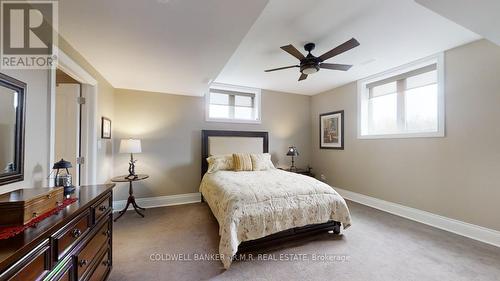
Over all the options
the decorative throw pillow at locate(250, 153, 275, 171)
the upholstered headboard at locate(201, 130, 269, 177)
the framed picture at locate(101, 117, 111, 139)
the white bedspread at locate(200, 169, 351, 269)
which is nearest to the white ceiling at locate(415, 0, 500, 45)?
the white bedspread at locate(200, 169, 351, 269)

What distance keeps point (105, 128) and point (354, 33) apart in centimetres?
390

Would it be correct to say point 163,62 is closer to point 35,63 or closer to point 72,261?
point 35,63

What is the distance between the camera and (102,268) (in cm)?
165

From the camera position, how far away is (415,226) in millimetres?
2963

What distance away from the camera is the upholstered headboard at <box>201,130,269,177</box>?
4254 millimetres

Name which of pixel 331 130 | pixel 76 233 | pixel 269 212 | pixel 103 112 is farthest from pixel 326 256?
pixel 103 112

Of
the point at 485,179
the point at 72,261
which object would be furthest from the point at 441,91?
the point at 72,261

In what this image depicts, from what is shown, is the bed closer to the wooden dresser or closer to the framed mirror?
the wooden dresser

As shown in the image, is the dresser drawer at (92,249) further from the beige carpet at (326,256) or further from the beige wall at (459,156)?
the beige wall at (459,156)

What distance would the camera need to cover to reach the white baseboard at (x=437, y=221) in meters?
2.47

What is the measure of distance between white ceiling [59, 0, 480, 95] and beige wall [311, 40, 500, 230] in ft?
1.43

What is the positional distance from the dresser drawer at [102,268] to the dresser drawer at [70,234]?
405 millimetres

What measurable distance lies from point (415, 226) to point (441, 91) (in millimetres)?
2086

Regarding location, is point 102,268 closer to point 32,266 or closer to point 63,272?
point 63,272
